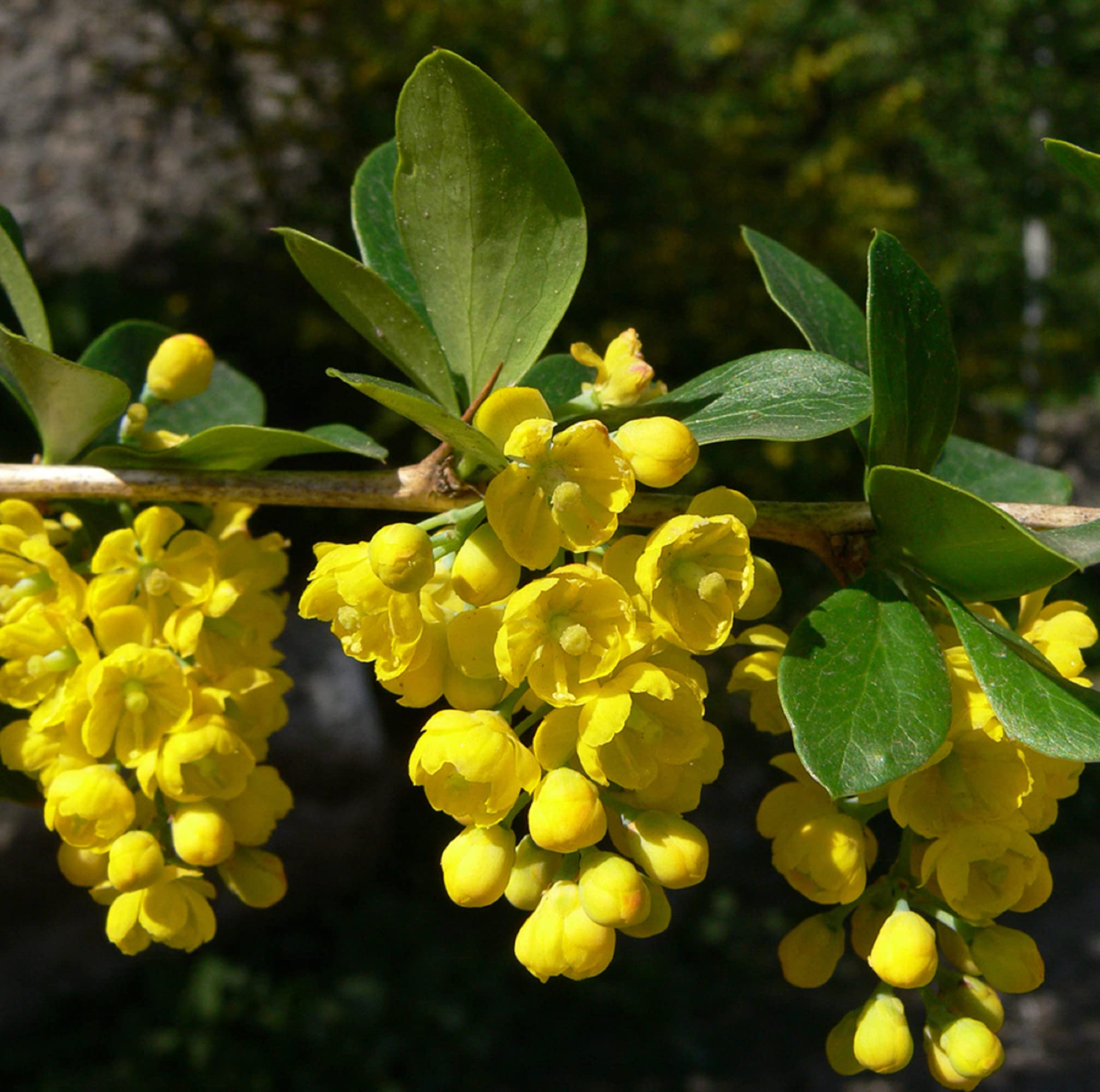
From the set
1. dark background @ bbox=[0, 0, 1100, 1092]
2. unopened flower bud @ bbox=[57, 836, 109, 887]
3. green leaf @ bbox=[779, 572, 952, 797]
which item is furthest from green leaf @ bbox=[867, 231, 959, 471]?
dark background @ bbox=[0, 0, 1100, 1092]

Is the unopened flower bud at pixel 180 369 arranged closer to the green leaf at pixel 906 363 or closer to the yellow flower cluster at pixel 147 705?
the yellow flower cluster at pixel 147 705

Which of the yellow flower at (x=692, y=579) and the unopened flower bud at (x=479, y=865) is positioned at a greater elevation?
the yellow flower at (x=692, y=579)

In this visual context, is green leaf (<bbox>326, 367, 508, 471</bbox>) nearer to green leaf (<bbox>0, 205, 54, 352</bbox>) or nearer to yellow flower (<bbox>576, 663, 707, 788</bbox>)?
yellow flower (<bbox>576, 663, 707, 788</bbox>)

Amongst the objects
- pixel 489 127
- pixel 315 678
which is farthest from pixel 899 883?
pixel 315 678

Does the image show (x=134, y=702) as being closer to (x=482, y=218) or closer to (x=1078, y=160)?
(x=482, y=218)

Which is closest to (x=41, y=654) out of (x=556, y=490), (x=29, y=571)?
(x=29, y=571)

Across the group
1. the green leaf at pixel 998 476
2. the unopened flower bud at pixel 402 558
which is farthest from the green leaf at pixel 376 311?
the green leaf at pixel 998 476

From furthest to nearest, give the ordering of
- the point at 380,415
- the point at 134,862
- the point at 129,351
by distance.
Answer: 1. the point at 380,415
2. the point at 129,351
3. the point at 134,862

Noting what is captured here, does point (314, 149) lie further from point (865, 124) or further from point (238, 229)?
point (865, 124)
